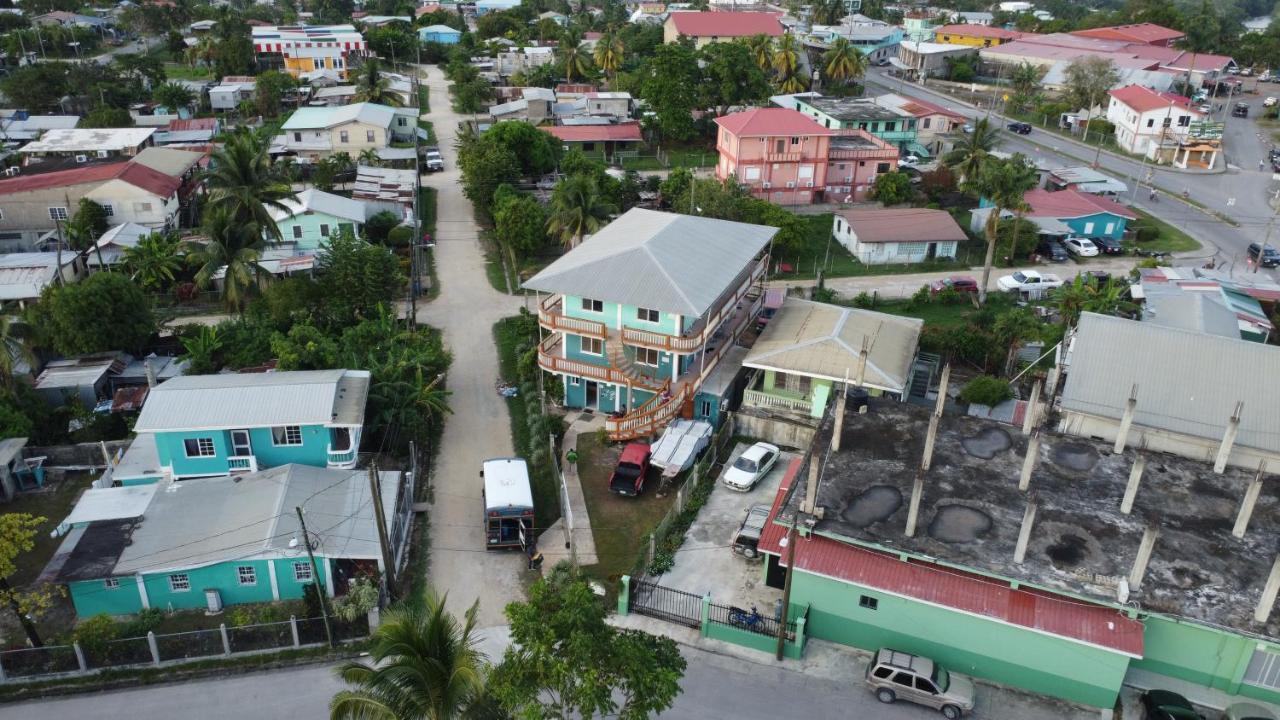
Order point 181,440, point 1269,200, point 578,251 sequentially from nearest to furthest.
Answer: point 181,440
point 578,251
point 1269,200

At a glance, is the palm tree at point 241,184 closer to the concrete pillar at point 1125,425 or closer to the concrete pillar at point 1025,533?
the concrete pillar at point 1025,533

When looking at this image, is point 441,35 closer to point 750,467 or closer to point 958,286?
point 958,286

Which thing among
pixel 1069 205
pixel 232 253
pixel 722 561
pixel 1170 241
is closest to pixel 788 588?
pixel 722 561

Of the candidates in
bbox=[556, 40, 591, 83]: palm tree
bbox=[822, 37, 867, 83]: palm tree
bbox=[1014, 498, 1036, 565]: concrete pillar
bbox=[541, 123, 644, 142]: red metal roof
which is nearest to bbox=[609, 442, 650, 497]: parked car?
bbox=[1014, 498, 1036, 565]: concrete pillar

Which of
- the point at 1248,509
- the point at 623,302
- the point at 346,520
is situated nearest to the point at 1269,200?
the point at 1248,509

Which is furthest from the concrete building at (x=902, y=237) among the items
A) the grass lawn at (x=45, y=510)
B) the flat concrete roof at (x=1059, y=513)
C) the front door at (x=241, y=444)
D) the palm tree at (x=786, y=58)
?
the grass lawn at (x=45, y=510)

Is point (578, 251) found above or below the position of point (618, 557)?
A: above

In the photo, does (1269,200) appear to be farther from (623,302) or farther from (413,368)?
(413,368)
